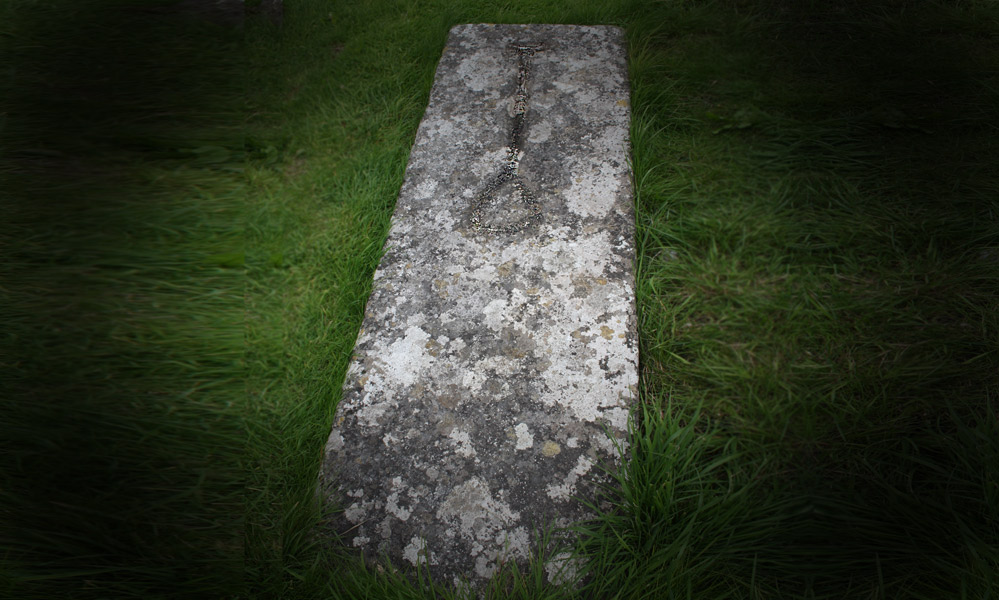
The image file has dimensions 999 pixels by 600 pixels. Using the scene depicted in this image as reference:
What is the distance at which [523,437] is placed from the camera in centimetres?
134

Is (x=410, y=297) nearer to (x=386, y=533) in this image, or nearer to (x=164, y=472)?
(x=386, y=533)

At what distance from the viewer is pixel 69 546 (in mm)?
1188

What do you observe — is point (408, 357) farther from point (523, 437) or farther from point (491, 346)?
point (523, 437)

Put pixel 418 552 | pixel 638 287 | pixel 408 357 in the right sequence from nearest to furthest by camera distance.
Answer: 1. pixel 418 552
2. pixel 408 357
3. pixel 638 287

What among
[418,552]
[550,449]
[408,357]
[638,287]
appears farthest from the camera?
[638,287]

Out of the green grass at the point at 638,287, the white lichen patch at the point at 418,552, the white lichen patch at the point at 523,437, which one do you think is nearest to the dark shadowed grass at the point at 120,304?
the green grass at the point at 638,287

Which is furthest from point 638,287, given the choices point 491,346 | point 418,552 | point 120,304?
point 120,304

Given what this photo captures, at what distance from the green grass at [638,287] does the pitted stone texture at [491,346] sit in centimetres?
10

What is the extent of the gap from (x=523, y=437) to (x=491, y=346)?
0.27 m

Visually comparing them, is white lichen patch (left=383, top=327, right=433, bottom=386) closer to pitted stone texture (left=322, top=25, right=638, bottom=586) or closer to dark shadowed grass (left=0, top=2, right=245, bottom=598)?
pitted stone texture (left=322, top=25, right=638, bottom=586)

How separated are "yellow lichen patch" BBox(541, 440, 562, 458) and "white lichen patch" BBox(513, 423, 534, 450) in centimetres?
3

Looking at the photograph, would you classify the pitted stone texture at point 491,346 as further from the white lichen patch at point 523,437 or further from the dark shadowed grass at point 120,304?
the dark shadowed grass at point 120,304

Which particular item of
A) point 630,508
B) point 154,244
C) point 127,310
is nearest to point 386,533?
point 630,508

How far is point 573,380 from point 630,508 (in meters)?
0.33
